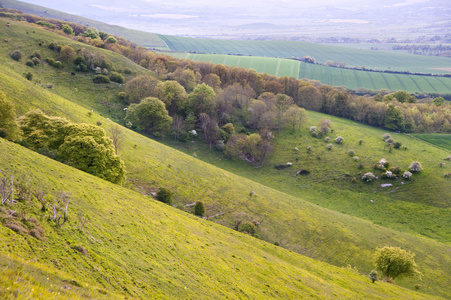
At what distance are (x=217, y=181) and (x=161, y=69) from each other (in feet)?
320

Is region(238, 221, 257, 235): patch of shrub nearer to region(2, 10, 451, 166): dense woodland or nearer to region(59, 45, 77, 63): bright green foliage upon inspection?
region(2, 10, 451, 166): dense woodland

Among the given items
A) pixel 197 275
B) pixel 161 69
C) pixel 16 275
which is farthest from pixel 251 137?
pixel 16 275

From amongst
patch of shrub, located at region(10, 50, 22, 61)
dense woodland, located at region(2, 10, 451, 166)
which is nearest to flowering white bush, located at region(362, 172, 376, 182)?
dense woodland, located at region(2, 10, 451, 166)

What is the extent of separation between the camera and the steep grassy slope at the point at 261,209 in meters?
58.4

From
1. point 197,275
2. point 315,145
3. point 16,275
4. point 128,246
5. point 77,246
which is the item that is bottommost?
point 315,145

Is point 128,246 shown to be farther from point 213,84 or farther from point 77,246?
point 213,84

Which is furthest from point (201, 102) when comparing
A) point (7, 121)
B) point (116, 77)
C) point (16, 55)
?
point (7, 121)

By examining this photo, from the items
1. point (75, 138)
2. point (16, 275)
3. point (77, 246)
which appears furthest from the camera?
point (75, 138)

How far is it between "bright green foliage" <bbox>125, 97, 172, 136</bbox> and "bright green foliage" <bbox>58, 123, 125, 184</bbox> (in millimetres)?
51004

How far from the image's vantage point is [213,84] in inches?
5871

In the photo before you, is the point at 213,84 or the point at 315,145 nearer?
the point at 315,145

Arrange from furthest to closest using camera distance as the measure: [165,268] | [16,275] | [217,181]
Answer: [217,181]
[165,268]
[16,275]

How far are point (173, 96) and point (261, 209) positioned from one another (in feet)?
230

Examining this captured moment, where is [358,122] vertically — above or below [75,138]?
below
